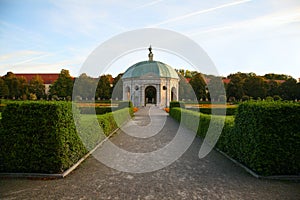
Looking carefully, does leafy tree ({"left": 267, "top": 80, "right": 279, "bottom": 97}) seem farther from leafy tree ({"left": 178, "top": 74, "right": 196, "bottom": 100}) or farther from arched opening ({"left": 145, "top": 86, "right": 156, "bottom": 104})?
arched opening ({"left": 145, "top": 86, "right": 156, "bottom": 104})

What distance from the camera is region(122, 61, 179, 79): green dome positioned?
1622 inches

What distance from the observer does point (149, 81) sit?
4103cm

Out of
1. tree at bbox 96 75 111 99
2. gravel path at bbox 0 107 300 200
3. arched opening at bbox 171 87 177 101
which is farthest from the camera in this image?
tree at bbox 96 75 111 99

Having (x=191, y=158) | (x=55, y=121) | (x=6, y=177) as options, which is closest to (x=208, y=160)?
(x=191, y=158)

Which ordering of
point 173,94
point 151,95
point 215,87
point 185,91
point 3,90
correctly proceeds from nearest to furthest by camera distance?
point 173,94
point 215,87
point 3,90
point 185,91
point 151,95

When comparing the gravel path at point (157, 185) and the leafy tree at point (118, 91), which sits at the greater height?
the leafy tree at point (118, 91)

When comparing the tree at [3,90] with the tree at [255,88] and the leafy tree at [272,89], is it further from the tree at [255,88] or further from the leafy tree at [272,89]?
the leafy tree at [272,89]

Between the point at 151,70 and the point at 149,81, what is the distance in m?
2.04

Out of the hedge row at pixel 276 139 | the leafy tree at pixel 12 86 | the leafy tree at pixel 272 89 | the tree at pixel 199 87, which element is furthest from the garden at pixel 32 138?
the leafy tree at pixel 12 86

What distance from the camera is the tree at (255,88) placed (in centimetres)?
5003

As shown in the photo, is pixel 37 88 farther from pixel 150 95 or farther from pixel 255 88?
pixel 255 88

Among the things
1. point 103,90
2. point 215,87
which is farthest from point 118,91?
point 215,87

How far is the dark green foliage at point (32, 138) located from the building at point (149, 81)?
35511 millimetres

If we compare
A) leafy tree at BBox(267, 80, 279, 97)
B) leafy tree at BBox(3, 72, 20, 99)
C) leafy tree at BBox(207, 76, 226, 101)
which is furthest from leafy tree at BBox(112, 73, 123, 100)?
leafy tree at BBox(267, 80, 279, 97)
